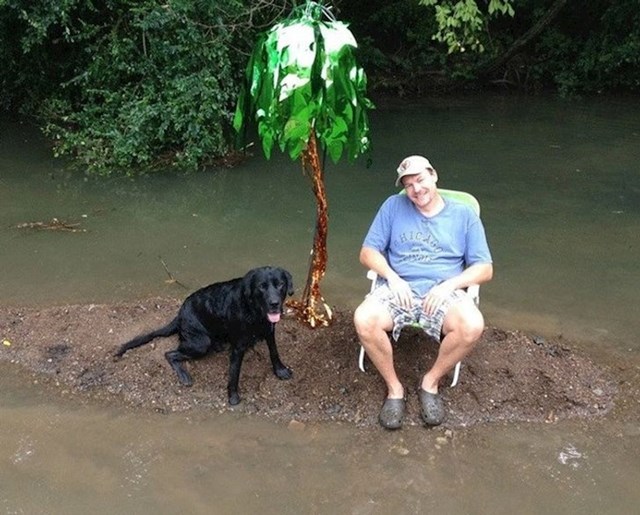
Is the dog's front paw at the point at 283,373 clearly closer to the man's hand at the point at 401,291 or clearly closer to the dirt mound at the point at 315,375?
the dirt mound at the point at 315,375

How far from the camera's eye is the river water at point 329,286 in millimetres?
2871

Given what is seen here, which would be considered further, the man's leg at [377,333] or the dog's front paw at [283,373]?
the dog's front paw at [283,373]

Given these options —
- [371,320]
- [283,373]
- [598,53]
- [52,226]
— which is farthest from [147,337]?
[598,53]

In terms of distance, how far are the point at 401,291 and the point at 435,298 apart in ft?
0.56

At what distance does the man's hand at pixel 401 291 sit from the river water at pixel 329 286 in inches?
24.7

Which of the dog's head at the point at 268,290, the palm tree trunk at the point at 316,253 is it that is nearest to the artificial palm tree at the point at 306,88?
the palm tree trunk at the point at 316,253

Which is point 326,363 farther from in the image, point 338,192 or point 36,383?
point 338,192

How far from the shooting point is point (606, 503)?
2.80m

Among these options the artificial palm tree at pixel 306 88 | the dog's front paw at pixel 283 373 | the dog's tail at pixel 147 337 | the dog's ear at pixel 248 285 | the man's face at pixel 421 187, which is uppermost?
the artificial palm tree at pixel 306 88

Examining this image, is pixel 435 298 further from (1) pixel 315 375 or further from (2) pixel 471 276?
(1) pixel 315 375

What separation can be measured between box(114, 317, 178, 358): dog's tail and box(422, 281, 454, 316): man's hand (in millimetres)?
1422

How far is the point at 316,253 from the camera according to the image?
394cm

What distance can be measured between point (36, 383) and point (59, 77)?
280 inches

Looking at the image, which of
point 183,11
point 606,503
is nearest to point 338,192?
point 183,11
